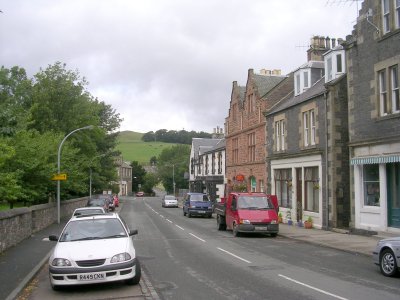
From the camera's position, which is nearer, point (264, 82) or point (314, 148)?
point (314, 148)

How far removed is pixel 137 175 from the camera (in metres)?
128

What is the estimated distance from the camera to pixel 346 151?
23047mm

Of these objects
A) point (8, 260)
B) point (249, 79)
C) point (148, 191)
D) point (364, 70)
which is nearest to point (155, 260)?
point (8, 260)

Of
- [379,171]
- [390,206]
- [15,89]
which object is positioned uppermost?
[15,89]

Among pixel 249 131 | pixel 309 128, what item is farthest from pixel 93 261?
pixel 249 131

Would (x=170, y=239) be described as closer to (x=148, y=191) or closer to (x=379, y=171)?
(x=379, y=171)

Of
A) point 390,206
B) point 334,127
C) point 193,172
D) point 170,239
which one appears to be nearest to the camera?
point 390,206

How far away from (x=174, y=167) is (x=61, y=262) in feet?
307

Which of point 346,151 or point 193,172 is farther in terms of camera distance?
point 193,172

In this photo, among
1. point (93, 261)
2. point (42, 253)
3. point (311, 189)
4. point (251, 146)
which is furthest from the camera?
point (251, 146)

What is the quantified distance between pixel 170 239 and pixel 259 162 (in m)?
15.7

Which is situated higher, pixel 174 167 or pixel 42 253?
pixel 174 167

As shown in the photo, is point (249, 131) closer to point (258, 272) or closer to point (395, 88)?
point (395, 88)

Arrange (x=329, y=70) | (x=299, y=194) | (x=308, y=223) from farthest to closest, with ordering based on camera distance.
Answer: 1. (x=299, y=194)
2. (x=329, y=70)
3. (x=308, y=223)
